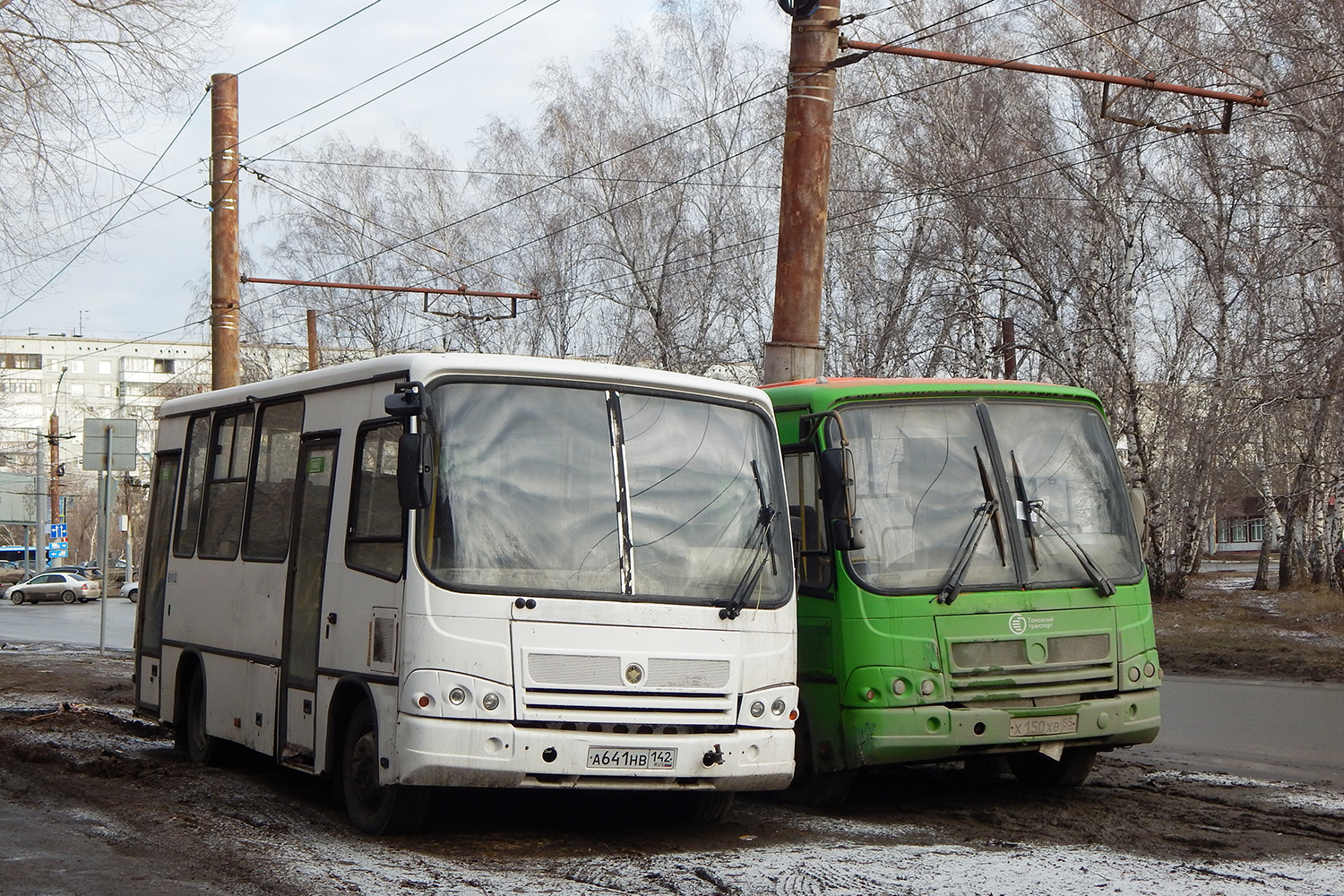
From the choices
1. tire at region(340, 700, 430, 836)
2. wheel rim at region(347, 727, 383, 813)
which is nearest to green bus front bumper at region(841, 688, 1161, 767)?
tire at region(340, 700, 430, 836)

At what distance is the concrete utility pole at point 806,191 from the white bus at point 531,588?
174 inches

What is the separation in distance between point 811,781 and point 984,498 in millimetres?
2016

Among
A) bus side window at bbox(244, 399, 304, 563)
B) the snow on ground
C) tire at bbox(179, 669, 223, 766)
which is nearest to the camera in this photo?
the snow on ground

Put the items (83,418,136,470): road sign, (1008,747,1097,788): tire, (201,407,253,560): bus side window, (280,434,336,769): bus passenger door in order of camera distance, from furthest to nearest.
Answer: (83,418,136,470): road sign < (201,407,253,560): bus side window < (1008,747,1097,788): tire < (280,434,336,769): bus passenger door

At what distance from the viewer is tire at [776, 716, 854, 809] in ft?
30.7

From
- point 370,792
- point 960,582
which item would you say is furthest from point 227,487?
point 960,582

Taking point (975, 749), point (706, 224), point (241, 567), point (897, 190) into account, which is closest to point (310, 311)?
point (706, 224)

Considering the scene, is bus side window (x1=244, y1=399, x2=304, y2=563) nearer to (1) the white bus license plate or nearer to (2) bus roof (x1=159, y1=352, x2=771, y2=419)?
(2) bus roof (x1=159, y1=352, x2=771, y2=419)

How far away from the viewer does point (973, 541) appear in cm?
944

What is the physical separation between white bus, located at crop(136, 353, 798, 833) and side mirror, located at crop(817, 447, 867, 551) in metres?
0.33

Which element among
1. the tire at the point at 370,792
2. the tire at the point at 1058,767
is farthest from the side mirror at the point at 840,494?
the tire at the point at 370,792

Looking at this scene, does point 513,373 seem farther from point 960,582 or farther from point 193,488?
point 193,488

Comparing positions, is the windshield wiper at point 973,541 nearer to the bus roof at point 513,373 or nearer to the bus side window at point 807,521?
the bus side window at point 807,521

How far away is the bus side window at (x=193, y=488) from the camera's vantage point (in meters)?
11.2
